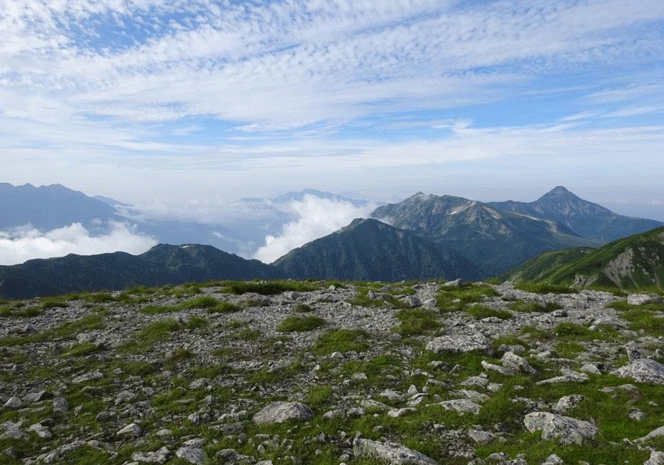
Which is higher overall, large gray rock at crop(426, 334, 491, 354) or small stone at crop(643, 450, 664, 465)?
small stone at crop(643, 450, 664, 465)

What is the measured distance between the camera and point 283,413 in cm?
1133

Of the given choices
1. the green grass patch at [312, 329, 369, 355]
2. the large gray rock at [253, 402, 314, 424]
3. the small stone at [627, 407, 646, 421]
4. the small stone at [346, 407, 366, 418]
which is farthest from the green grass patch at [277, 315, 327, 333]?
the small stone at [627, 407, 646, 421]

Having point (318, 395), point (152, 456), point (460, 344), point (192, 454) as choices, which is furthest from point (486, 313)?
point (152, 456)

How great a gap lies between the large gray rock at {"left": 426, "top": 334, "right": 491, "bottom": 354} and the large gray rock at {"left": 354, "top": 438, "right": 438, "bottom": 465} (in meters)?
7.09

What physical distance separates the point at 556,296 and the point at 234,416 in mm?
22191

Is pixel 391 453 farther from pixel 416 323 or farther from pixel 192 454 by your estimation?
pixel 416 323

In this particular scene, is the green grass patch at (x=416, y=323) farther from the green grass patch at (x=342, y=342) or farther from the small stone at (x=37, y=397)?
the small stone at (x=37, y=397)

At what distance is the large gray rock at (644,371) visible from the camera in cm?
1229

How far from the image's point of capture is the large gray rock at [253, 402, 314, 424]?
11.1m

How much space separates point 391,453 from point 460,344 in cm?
801

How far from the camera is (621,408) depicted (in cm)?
1072

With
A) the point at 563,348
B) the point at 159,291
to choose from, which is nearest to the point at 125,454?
the point at 563,348

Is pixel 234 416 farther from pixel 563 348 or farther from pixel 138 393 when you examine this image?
pixel 563 348

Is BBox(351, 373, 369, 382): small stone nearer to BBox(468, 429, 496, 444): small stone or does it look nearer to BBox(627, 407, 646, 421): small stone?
BBox(468, 429, 496, 444): small stone
